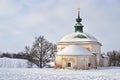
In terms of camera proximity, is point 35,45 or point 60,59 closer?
point 60,59

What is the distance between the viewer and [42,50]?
160ft

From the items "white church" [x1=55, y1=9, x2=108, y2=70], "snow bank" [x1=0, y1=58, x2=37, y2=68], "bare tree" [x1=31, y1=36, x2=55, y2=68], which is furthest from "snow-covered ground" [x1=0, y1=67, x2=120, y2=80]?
"snow bank" [x1=0, y1=58, x2=37, y2=68]

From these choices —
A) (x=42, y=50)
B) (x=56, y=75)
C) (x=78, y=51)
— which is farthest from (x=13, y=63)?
(x=56, y=75)

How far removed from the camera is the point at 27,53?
51.2 metres

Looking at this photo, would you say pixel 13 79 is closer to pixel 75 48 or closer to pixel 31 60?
pixel 75 48

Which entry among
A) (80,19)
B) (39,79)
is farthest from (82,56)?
(39,79)

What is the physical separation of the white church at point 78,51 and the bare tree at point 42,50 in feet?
12.0

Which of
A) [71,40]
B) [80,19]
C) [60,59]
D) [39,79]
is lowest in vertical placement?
[39,79]

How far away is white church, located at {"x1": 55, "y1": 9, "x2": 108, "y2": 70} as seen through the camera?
40.4 meters

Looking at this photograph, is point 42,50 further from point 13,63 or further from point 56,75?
point 56,75

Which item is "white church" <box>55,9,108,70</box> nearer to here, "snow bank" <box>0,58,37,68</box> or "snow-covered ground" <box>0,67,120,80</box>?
"snow-covered ground" <box>0,67,120,80</box>

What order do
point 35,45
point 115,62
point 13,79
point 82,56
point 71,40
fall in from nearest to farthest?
point 13,79
point 82,56
point 71,40
point 35,45
point 115,62

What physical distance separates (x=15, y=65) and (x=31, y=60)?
26.0 ft

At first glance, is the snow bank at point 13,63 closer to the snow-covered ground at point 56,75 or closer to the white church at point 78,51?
the white church at point 78,51
